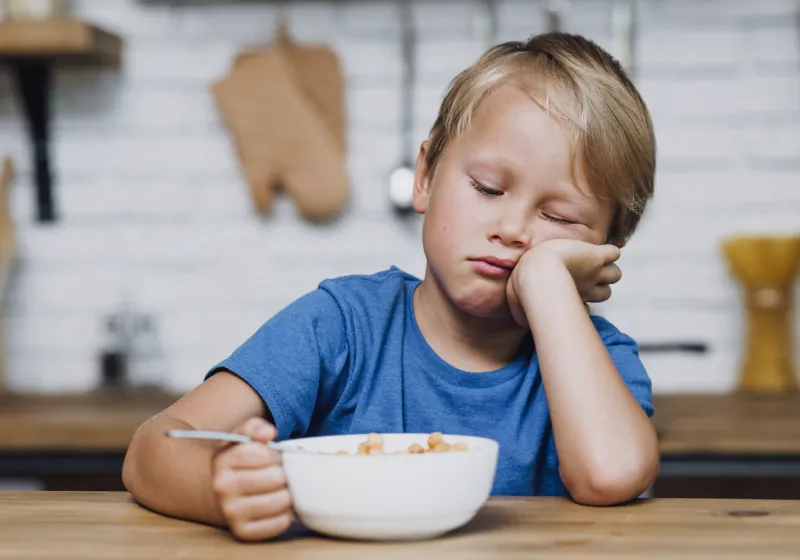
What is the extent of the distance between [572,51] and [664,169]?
4.12ft

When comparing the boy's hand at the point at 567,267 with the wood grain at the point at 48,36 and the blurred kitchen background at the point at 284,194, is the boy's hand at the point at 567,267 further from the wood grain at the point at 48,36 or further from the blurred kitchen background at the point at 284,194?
the wood grain at the point at 48,36

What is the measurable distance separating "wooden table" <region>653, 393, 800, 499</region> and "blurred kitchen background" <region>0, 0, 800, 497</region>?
43 cm

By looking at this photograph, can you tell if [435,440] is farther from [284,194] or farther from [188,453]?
[284,194]

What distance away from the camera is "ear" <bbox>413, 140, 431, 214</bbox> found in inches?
55.7

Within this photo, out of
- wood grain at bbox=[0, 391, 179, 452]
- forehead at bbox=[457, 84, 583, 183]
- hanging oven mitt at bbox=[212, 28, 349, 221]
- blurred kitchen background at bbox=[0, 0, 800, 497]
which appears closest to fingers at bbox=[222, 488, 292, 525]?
forehead at bbox=[457, 84, 583, 183]

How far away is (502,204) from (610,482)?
364 millimetres

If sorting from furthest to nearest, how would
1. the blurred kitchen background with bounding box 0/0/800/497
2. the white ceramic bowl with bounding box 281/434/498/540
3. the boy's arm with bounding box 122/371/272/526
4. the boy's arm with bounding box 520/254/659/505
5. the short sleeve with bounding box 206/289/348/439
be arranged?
the blurred kitchen background with bounding box 0/0/800/497 < the short sleeve with bounding box 206/289/348/439 < the boy's arm with bounding box 520/254/659/505 < the boy's arm with bounding box 122/371/272/526 < the white ceramic bowl with bounding box 281/434/498/540

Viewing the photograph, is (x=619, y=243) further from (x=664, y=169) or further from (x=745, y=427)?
(x=664, y=169)

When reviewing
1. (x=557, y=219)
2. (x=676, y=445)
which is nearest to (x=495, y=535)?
(x=557, y=219)

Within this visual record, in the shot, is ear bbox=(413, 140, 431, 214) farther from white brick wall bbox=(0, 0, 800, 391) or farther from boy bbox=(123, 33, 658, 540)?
white brick wall bbox=(0, 0, 800, 391)

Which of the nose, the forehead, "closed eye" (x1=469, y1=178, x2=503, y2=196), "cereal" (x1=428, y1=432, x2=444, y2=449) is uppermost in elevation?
the forehead

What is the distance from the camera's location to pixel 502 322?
1336 mm

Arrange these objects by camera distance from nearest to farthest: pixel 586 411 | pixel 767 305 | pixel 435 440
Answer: pixel 435 440 → pixel 586 411 → pixel 767 305

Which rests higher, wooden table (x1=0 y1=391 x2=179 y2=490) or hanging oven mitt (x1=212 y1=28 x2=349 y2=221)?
hanging oven mitt (x1=212 y1=28 x2=349 y2=221)
